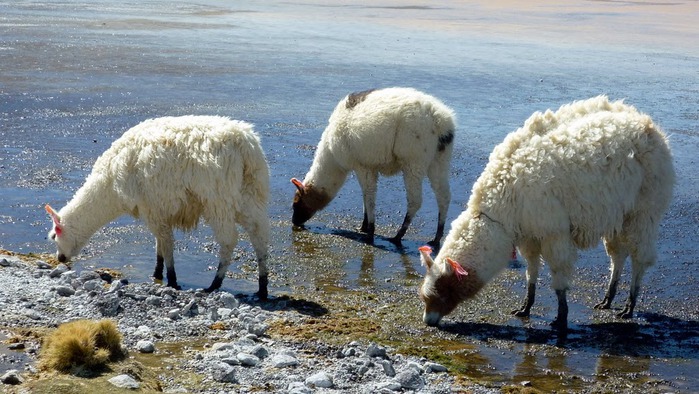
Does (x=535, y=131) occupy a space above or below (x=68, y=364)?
above

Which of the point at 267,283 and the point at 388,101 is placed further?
the point at 388,101

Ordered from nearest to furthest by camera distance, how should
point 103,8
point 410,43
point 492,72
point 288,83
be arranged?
point 288,83 < point 492,72 < point 410,43 < point 103,8

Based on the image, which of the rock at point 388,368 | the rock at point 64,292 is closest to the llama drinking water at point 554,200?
the rock at point 388,368

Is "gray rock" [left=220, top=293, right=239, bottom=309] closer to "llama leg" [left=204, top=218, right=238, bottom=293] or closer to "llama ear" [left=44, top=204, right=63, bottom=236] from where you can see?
"llama leg" [left=204, top=218, right=238, bottom=293]

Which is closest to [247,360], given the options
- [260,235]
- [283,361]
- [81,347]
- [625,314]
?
[283,361]

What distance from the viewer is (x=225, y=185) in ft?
35.2

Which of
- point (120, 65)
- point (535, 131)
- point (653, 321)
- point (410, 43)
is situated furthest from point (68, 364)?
point (410, 43)

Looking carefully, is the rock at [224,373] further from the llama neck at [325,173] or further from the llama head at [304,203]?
the llama neck at [325,173]

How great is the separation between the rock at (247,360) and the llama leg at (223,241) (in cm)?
262

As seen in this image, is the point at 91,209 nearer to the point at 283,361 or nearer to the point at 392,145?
the point at 283,361

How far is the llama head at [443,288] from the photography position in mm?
10078

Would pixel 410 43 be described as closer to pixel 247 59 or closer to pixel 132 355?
pixel 247 59

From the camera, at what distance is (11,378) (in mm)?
7309

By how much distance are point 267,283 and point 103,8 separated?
38.5 metres
